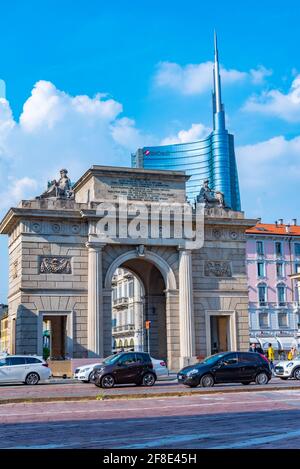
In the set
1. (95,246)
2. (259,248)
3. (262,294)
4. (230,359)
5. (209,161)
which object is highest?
(209,161)

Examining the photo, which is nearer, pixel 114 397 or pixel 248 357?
pixel 114 397

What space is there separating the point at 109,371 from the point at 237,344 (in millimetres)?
17352

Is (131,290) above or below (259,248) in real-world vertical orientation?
below

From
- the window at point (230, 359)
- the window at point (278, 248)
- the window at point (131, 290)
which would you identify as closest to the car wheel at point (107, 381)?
the window at point (230, 359)

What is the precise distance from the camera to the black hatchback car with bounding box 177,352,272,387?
26.7 m

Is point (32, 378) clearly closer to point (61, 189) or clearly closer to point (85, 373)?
point (85, 373)

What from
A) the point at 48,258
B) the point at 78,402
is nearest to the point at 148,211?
the point at 48,258

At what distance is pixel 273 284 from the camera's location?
78.9 meters

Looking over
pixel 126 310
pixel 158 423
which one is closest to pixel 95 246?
pixel 158 423

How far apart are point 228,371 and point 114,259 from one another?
15342 millimetres

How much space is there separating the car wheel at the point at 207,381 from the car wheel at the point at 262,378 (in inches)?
99.7

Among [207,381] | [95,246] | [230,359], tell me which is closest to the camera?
[207,381]

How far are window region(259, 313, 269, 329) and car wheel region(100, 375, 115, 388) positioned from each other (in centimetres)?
5190

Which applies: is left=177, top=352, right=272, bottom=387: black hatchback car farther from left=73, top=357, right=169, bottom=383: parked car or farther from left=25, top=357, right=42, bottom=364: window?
left=25, top=357, right=42, bottom=364: window
